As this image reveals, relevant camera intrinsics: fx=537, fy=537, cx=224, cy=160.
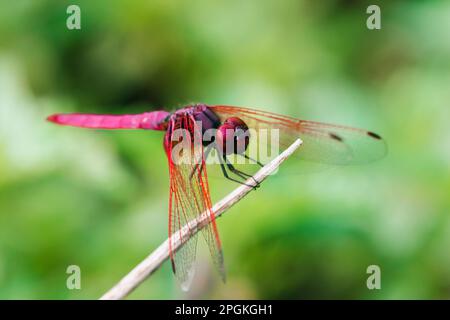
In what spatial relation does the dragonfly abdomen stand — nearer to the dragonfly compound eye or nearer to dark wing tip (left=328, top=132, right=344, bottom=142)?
the dragonfly compound eye

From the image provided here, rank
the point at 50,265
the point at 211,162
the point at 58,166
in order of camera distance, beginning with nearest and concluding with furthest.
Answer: the point at 211,162 → the point at 50,265 → the point at 58,166

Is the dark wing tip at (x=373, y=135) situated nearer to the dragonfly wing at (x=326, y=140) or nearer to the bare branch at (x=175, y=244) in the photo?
the dragonfly wing at (x=326, y=140)

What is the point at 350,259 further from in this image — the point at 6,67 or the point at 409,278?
the point at 6,67

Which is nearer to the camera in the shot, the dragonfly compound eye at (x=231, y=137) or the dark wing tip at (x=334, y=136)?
the dragonfly compound eye at (x=231, y=137)

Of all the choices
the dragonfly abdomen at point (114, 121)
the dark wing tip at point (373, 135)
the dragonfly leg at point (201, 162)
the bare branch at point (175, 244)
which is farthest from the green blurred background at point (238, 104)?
the bare branch at point (175, 244)

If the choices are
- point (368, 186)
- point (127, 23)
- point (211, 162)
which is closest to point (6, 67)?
point (127, 23)

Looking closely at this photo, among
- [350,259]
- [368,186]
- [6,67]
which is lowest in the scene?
[350,259]
